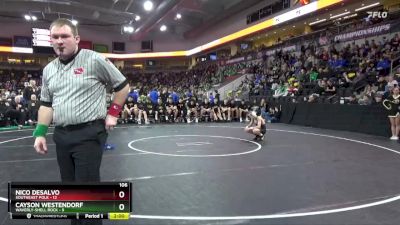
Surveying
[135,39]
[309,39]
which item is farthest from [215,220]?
[135,39]

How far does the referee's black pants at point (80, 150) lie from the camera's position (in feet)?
8.08

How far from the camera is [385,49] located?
1465 cm

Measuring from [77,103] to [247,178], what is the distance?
133 inches

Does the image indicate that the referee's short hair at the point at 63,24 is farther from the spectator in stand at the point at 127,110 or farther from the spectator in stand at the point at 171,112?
the spectator in stand at the point at 171,112

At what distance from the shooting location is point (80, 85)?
250 centimetres

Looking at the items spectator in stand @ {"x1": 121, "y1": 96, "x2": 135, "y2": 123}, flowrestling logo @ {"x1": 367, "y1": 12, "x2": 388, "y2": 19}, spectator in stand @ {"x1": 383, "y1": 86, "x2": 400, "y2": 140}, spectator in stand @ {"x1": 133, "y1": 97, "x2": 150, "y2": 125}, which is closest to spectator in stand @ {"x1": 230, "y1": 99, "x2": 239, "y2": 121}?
spectator in stand @ {"x1": 133, "y1": 97, "x2": 150, "y2": 125}

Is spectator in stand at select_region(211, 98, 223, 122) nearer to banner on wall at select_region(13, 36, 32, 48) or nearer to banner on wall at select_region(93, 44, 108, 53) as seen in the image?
banner on wall at select_region(93, 44, 108, 53)

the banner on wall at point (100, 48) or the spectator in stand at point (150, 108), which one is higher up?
the banner on wall at point (100, 48)

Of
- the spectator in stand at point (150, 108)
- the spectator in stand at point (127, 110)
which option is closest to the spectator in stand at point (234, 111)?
the spectator in stand at point (150, 108)

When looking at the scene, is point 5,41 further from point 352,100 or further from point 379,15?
point 352,100

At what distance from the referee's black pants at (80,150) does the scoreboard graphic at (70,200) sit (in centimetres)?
42

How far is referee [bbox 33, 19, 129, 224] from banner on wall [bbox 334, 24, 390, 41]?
1613 centimetres

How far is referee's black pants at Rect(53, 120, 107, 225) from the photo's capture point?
2.46 meters

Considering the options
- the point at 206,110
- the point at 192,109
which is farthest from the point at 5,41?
the point at 206,110
